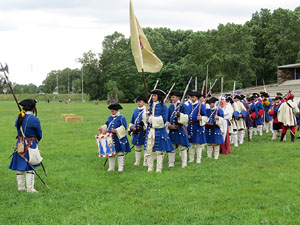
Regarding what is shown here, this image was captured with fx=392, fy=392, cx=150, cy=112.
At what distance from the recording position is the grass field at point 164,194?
6.78 meters

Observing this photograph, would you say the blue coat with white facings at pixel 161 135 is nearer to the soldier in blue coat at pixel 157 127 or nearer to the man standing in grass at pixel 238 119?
the soldier in blue coat at pixel 157 127

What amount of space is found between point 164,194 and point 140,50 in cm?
368

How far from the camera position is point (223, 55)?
59.9 meters

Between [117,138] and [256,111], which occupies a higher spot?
[256,111]

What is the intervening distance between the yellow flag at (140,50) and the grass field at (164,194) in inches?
112

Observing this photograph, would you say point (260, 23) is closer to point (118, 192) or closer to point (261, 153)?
point (261, 153)

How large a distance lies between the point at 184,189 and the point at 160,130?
87.4 inches

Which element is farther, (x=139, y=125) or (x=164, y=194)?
(x=139, y=125)

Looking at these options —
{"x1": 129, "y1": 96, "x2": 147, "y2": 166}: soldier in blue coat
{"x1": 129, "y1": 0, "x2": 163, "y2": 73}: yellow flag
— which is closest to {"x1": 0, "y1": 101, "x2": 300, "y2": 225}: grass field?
{"x1": 129, "y1": 96, "x2": 147, "y2": 166}: soldier in blue coat

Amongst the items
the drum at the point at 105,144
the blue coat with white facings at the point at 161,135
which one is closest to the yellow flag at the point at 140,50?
the blue coat with white facings at the point at 161,135

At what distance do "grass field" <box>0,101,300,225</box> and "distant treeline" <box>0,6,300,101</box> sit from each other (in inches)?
1850

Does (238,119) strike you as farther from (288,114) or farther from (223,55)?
(223,55)

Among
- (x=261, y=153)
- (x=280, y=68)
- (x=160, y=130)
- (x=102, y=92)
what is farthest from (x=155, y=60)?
(x=102, y=92)

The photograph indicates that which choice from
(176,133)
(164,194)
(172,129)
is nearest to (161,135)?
(172,129)
